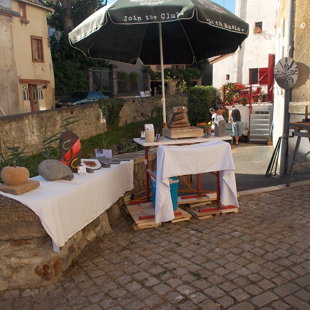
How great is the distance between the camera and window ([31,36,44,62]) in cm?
2156

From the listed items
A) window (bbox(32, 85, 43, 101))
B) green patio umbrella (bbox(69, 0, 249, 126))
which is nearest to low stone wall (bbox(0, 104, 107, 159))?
green patio umbrella (bbox(69, 0, 249, 126))

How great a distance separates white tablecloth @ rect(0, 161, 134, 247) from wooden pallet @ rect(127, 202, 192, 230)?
40cm

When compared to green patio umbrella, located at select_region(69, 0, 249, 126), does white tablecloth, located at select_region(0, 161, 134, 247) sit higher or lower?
lower

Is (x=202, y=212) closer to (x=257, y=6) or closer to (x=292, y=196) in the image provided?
(x=292, y=196)

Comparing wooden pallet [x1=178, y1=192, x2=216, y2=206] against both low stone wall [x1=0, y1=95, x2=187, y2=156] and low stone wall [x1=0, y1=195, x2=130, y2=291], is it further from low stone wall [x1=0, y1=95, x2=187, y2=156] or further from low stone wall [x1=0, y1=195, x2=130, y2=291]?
low stone wall [x1=0, y1=195, x2=130, y2=291]

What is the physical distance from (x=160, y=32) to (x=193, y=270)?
133 inches

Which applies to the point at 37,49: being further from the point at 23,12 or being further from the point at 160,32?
the point at 160,32

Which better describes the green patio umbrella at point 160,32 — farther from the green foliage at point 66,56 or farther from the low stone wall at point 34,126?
the green foliage at point 66,56

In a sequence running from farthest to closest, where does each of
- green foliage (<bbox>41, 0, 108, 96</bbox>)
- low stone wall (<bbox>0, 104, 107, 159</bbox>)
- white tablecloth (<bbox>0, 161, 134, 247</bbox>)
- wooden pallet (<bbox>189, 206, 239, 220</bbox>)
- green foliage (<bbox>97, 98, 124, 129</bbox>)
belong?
1. green foliage (<bbox>41, 0, 108, 96</bbox>)
2. green foliage (<bbox>97, 98, 124, 129</bbox>)
3. low stone wall (<bbox>0, 104, 107, 159</bbox>)
4. wooden pallet (<bbox>189, 206, 239, 220</bbox>)
5. white tablecloth (<bbox>0, 161, 134, 247</bbox>)

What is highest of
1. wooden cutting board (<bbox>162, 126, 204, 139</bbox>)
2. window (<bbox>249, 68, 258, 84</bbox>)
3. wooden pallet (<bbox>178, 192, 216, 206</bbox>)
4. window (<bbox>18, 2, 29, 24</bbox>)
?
window (<bbox>18, 2, 29, 24</bbox>)

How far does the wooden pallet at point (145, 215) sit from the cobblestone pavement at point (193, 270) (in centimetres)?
9

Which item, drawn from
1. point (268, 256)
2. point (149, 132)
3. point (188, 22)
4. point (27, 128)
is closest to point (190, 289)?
point (268, 256)

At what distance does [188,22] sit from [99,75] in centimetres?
2555

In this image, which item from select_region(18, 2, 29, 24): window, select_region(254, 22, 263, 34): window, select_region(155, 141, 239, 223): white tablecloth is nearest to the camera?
select_region(155, 141, 239, 223): white tablecloth
